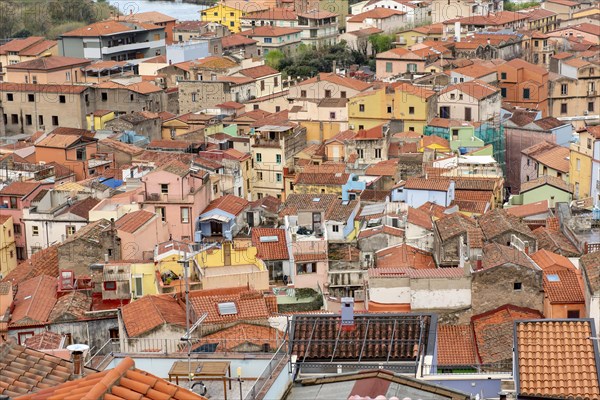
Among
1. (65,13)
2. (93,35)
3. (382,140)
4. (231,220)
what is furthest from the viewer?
(65,13)

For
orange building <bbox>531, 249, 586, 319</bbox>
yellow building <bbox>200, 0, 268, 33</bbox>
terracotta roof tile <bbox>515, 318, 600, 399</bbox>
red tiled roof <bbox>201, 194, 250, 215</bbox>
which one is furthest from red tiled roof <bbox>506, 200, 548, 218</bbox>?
yellow building <bbox>200, 0, 268, 33</bbox>

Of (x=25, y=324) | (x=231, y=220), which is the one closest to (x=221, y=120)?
(x=231, y=220)

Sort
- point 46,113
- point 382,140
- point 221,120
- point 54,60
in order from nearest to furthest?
point 382,140 < point 221,120 < point 46,113 < point 54,60

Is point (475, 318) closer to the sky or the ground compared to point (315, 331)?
closer to the ground

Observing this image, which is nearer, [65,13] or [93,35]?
[93,35]

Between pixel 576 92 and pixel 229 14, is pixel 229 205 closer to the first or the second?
pixel 576 92

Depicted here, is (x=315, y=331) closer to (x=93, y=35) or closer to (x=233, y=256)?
(x=233, y=256)

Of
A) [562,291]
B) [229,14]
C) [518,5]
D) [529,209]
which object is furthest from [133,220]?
[518,5]

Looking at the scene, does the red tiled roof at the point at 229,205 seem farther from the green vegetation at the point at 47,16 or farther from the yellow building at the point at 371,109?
the green vegetation at the point at 47,16
